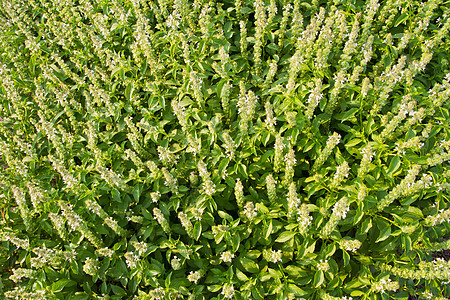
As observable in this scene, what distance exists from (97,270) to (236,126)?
256 centimetres

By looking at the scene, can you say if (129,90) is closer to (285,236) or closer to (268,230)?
(268,230)

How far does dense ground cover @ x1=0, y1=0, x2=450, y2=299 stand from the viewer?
12.0 ft

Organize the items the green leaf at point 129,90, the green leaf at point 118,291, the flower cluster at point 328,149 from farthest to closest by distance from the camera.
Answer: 1. the green leaf at point 129,90
2. the green leaf at point 118,291
3. the flower cluster at point 328,149

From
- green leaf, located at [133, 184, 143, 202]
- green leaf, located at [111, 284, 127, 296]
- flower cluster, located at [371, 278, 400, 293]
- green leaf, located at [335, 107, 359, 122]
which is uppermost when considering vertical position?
green leaf, located at [335, 107, 359, 122]

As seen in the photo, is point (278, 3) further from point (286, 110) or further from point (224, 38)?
point (286, 110)

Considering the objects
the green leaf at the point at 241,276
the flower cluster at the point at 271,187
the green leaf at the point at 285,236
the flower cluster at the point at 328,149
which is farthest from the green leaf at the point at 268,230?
the flower cluster at the point at 328,149

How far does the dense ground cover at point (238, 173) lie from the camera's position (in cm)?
365

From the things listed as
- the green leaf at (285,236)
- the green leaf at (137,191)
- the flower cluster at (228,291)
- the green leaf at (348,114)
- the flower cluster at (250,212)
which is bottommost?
the flower cluster at (228,291)

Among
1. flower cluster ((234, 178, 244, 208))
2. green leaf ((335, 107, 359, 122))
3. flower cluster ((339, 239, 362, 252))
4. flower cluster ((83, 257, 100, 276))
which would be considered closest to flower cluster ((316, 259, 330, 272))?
flower cluster ((339, 239, 362, 252))

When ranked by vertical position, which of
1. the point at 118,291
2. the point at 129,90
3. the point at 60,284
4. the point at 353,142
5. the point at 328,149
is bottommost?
the point at 118,291

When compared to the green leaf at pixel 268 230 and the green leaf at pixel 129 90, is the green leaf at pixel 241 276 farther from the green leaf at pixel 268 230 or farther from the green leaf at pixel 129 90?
the green leaf at pixel 129 90

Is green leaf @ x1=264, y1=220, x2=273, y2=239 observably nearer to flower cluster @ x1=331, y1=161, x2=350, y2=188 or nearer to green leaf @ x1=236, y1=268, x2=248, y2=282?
green leaf @ x1=236, y1=268, x2=248, y2=282

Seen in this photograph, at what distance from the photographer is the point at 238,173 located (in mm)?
4223

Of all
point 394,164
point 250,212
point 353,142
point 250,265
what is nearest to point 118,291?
point 250,265
